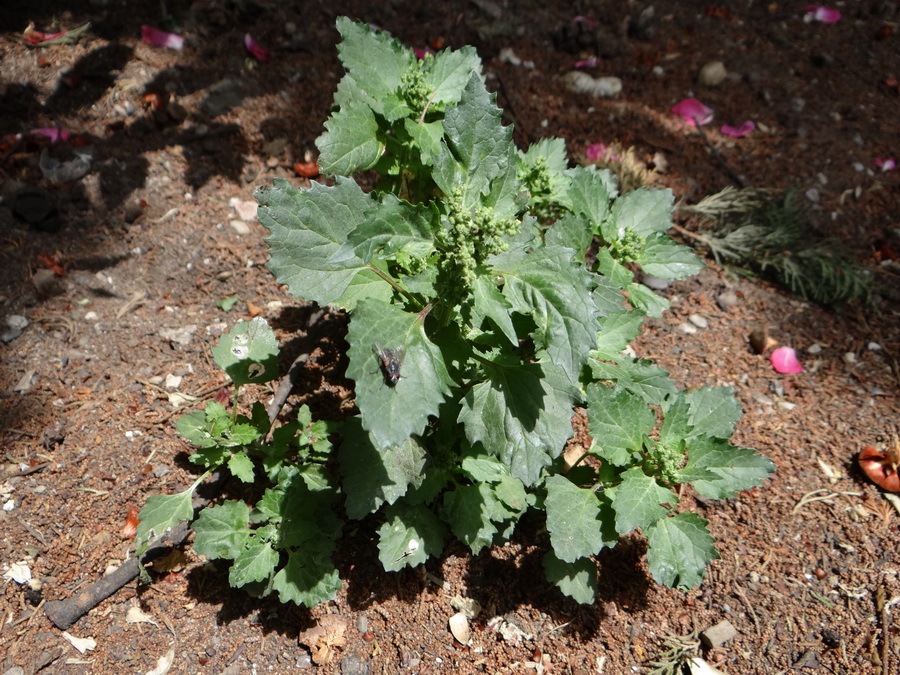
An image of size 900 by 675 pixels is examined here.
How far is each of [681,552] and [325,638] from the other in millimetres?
1315

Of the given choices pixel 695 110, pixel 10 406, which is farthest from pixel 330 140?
pixel 695 110

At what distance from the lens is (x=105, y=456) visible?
8.42 feet

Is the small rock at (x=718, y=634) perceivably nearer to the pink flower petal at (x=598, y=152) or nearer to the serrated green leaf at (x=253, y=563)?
the serrated green leaf at (x=253, y=563)

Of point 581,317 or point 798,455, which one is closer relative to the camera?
point 581,317

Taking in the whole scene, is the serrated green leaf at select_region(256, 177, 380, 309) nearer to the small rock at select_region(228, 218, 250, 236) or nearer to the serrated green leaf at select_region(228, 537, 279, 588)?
the serrated green leaf at select_region(228, 537, 279, 588)

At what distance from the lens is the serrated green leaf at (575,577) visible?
2.33m

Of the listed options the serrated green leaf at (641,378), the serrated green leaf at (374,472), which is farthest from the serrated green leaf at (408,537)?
the serrated green leaf at (641,378)

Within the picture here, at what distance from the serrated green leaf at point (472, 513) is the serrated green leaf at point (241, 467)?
720 millimetres

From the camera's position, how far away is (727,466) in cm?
227

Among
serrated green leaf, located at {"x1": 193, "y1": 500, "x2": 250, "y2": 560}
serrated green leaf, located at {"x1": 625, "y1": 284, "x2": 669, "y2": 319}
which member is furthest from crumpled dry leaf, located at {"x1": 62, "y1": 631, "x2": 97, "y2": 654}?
serrated green leaf, located at {"x1": 625, "y1": 284, "x2": 669, "y2": 319}

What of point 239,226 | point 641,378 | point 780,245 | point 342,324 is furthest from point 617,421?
point 239,226

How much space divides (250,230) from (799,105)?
12.2 feet

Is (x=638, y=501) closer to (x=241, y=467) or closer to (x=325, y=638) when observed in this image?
Answer: (x=325, y=638)

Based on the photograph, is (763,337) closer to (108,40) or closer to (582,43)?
(582,43)
